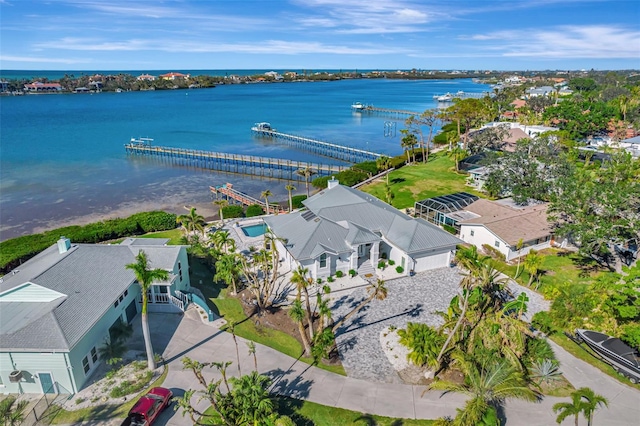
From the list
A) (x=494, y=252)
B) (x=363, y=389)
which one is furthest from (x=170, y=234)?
(x=494, y=252)

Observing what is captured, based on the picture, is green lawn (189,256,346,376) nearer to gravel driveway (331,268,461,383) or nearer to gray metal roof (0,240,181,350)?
gravel driveway (331,268,461,383)

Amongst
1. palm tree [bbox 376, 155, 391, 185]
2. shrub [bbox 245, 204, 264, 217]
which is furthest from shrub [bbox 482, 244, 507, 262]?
palm tree [bbox 376, 155, 391, 185]

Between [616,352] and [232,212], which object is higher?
[232,212]

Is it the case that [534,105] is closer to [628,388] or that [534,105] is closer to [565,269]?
[565,269]

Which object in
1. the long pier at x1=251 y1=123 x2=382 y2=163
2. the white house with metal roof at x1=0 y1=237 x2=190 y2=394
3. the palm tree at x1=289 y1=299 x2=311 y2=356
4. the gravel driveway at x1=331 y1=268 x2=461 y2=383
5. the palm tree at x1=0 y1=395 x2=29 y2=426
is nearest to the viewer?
the palm tree at x1=0 y1=395 x2=29 y2=426

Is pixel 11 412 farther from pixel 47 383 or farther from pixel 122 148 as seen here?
pixel 122 148
